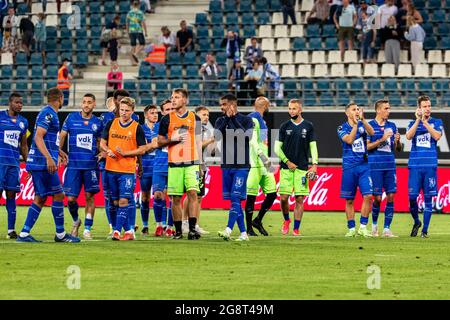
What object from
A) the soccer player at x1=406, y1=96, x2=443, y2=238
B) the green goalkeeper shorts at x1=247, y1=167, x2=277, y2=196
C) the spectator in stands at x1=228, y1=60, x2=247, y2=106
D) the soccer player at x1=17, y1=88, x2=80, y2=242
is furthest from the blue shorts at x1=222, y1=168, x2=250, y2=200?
the spectator in stands at x1=228, y1=60, x2=247, y2=106

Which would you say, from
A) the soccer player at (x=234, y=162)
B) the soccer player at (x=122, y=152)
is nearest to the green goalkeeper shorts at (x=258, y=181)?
the soccer player at (x=234, y=162)

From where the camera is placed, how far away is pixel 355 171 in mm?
21188

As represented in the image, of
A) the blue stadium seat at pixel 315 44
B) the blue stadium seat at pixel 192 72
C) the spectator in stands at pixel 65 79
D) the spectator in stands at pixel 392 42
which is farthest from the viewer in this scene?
the blue stadium seat at pixel 192 72

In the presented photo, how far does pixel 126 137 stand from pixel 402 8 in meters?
20.1

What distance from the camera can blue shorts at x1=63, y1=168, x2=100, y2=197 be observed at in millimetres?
19375

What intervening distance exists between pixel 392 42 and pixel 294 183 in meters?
15.6

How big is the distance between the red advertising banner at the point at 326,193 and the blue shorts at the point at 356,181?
8776mm

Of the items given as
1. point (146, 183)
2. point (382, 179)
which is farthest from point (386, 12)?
point (146, 183)

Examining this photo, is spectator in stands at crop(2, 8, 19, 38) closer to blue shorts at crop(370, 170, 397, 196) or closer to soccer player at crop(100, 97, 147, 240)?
blue shorts at crop(370, 170, 397, 196)

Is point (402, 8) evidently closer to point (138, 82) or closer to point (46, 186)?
point (138, 82)

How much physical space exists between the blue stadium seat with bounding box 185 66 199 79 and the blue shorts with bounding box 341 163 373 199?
707 inches

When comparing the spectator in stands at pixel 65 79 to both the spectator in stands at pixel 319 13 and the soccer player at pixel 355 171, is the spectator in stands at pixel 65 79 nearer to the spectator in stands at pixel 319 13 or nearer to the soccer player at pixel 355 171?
the spectator in stands at pixel 319 13

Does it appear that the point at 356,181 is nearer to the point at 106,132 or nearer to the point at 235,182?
the point at 235,182

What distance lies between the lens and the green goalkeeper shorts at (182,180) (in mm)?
19062
